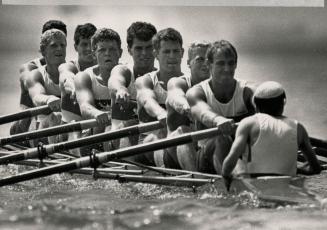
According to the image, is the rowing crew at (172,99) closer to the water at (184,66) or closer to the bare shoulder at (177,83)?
the bare shoulder at (177,83)

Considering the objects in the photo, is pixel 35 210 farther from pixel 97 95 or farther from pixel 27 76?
pixel 27 76

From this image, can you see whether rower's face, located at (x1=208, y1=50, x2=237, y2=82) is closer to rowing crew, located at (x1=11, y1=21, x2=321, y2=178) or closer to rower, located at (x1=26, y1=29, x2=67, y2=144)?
rowing crew, located at (x1=11, y1=21, x2=321, y2=178)

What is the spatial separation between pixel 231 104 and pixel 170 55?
0.97 metres

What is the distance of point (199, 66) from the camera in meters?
6.70

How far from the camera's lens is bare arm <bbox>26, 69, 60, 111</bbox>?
313 inches

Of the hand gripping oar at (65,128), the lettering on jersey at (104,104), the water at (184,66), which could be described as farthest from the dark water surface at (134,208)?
the lettering on jersey at (104,104)

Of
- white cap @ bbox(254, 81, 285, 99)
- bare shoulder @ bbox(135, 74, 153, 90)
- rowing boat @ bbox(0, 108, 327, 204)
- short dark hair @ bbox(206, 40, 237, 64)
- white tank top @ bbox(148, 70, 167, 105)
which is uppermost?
short dark hair @ bbox(206, 40, 237, 64)

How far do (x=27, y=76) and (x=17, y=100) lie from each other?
16.4ft

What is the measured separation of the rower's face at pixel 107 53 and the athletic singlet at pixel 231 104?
1.73 meters

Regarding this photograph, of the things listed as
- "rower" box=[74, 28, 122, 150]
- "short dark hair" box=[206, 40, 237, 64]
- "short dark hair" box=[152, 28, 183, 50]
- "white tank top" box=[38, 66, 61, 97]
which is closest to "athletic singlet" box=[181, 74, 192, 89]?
"short dark hair" box=[152, 28, 183, 50]

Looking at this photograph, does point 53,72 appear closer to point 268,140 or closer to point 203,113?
point 203,113

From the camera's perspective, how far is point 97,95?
7.82 meters

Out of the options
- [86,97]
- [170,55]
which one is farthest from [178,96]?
[86,97]

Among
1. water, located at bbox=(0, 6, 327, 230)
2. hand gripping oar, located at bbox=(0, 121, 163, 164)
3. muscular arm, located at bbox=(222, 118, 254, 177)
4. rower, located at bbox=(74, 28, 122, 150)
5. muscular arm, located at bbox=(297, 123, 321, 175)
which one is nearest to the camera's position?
water, located at bbox=(0, 6, 327, 230)
